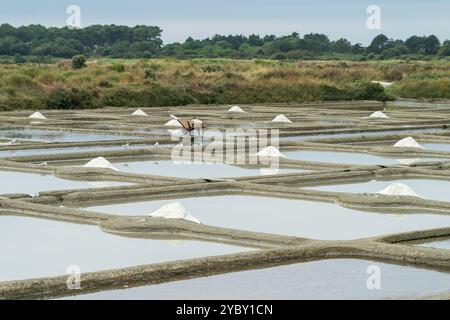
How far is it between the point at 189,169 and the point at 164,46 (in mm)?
51125

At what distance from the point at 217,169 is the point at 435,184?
192 cm

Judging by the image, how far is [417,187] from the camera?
25.1 ft

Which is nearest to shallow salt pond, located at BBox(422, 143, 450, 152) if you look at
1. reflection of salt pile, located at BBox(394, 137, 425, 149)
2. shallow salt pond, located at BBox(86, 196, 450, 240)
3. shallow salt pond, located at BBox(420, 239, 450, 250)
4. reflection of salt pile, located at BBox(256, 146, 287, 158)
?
reflection of salt pile, located at BBox(394, 137, 425, 149)

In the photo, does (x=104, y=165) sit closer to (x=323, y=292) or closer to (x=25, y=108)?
(x=323, y=292)

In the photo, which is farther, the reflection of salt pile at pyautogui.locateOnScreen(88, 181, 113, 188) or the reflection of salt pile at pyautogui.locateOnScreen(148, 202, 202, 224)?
the reflection of salt pile at pyautogui.locateOnScreen(88, 181, 113, 188)

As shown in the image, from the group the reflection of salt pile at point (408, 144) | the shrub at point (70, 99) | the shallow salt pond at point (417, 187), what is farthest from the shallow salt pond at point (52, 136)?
the shrub at point (70, 99)

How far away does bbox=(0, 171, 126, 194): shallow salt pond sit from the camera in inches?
286

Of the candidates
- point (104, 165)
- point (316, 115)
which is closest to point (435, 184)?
point (104, 165)

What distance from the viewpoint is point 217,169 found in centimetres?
866

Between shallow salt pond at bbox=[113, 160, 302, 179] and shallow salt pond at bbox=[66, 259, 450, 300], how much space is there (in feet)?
11.7

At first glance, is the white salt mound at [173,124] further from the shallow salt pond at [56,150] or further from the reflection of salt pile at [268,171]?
the reflection of salt pile at [268,171]

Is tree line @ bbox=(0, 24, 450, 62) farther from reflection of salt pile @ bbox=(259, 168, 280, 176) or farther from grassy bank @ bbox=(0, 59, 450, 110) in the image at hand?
reflection of salt pile @ bbox=(259, 168, 280, 176)

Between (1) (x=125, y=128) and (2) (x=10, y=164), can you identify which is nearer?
(2) (x=10, y=164)

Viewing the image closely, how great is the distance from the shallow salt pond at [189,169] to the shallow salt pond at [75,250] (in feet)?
8.73
